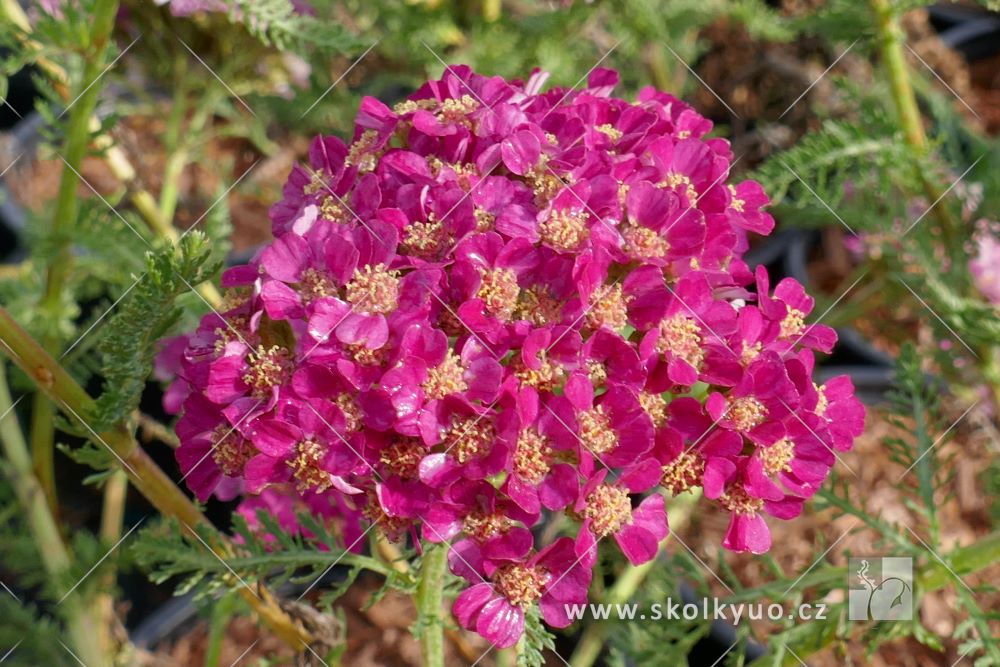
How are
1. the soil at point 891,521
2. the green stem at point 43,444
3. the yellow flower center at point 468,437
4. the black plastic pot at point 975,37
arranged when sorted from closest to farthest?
1. the yellow flower center at point 468,437
2. the green stem at point 43,444
3. the soil at point 891,521
4. the black plastic pot at point 975,37

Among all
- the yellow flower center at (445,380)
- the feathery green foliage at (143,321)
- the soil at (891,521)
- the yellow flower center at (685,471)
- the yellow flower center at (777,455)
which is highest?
the feathery green foliage at (143,321)

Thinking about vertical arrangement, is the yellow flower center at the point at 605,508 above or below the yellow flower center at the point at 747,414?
above

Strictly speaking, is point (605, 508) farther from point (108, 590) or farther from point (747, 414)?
point (108, 590)

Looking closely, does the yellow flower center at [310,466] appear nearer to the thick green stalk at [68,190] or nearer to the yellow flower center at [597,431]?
the yellow flower center at [597,431]

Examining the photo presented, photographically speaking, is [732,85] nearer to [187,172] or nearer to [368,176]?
[187,172]

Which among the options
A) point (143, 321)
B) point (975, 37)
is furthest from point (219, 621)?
point (975, 37)

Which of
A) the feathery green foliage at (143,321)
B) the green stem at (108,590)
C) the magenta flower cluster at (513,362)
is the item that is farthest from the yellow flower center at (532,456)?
the green stem at (108,590)

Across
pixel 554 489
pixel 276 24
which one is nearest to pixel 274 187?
pixel 276 24
